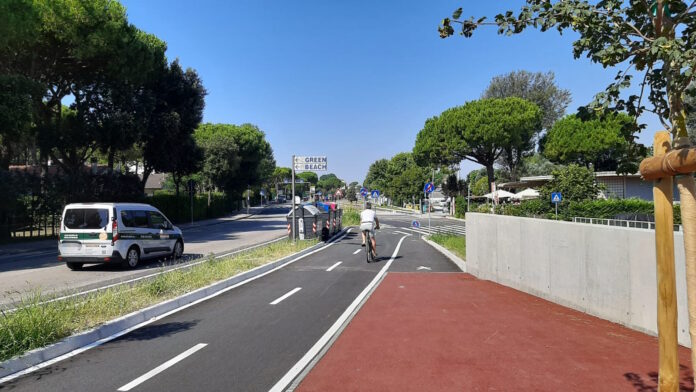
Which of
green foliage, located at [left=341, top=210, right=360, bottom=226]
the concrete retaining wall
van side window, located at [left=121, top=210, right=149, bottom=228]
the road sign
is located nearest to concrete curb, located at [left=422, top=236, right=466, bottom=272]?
the concrete retaining wall

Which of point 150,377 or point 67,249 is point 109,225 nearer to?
point 67,249

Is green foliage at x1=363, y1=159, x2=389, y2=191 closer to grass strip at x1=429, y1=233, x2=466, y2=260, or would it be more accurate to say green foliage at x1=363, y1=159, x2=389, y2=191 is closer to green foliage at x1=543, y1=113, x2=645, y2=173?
green foliage at x1=543, y1=113, x2=645, y2=173

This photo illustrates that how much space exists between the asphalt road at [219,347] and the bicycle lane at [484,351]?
0.60 meters

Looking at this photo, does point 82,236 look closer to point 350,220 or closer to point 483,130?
point 350,220

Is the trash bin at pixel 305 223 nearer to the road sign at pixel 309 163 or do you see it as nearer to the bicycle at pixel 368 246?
the road sign at pixel 309 163

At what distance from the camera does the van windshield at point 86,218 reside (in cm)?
1249

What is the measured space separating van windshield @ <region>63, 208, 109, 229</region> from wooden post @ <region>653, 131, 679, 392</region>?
1323 centimetres

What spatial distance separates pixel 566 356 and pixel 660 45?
4.01 m

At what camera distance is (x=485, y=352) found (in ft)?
17.7

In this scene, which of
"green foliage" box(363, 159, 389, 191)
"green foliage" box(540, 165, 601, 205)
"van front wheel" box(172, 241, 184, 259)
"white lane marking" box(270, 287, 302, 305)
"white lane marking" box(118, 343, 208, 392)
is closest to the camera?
"white lane marking" box(118, 343, 208, 392)

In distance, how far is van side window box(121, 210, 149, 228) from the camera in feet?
42.7

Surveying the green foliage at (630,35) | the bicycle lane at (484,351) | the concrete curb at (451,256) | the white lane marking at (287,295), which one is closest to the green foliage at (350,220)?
the concrete curb at (451,256)

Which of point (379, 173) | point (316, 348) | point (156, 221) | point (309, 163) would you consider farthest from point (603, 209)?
point (379, 173)

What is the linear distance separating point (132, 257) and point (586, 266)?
12139 millimetres
